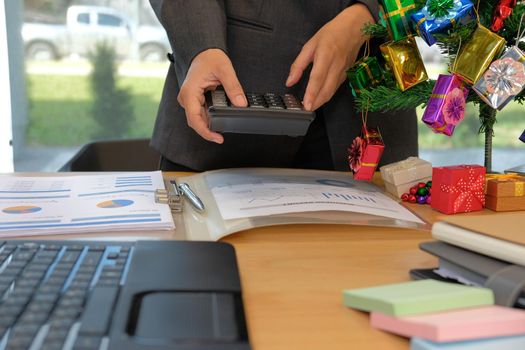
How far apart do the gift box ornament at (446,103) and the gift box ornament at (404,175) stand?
0.35 ft

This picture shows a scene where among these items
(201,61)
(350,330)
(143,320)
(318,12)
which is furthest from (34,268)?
(318,12)

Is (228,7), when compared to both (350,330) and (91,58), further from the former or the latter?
(91,58)

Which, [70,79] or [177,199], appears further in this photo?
[70,79]

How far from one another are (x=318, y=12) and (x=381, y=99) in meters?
0.30

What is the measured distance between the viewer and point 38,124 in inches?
125

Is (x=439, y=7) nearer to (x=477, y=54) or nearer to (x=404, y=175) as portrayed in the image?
(x=477, y=54)

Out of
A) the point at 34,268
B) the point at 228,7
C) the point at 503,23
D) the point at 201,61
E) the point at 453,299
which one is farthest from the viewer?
the point at 228,7

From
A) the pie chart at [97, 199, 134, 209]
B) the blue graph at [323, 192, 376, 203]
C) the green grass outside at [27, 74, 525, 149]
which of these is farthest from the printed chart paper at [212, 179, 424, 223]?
the green grass outside at [27, 74, 525, 149]

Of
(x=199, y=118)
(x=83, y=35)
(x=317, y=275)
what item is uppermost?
(x=83, y=35)

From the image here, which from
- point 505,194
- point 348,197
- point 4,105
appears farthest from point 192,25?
point 4,105

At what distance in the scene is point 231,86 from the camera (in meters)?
0.87

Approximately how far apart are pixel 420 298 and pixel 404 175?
0.52 meters

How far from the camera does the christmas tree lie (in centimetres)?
80

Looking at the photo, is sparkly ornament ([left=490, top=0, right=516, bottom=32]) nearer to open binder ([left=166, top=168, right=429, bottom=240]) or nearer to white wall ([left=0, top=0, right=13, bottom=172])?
open binder ([left=166, top=168, right=429, bottom=240])
